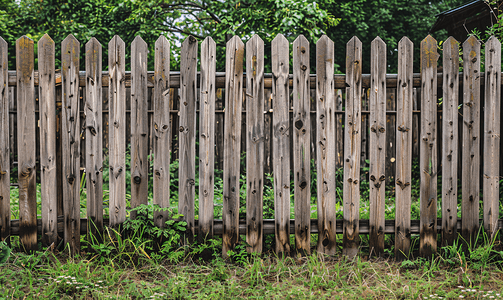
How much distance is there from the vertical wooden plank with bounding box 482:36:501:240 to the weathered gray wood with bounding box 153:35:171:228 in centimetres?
268

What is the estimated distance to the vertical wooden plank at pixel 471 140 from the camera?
2.98m

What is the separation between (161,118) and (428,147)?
87.8 inches

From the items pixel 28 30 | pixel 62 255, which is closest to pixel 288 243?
pixel 62 255

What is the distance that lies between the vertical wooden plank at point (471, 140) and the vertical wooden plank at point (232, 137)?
6.24 ft

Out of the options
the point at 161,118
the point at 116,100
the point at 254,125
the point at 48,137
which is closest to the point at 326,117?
the point at 254,125

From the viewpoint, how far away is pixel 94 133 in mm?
2971

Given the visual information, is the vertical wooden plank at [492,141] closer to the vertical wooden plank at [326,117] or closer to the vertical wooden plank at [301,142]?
the vertical wooden plank at [326,117]

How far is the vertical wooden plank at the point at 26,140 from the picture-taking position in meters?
2.95

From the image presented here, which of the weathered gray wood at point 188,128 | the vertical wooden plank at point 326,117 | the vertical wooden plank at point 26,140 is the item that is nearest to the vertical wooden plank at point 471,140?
the vertical wooden plank at point 326,117

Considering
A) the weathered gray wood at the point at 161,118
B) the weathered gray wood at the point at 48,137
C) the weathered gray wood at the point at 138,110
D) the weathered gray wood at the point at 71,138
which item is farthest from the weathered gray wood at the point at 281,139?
the weathered gray wood at the point at 48,137

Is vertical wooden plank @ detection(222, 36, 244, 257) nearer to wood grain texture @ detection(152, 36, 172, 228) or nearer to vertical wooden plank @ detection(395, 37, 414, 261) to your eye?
wood grain texture @ detection(152, 36, 172, 228)

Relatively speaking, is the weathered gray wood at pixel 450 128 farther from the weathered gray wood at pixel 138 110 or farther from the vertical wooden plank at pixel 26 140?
the vertical wooden plank at pixel 26 140

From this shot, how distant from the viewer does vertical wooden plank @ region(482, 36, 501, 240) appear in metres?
3.01

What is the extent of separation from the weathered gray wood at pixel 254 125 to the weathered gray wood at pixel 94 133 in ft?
4.03
